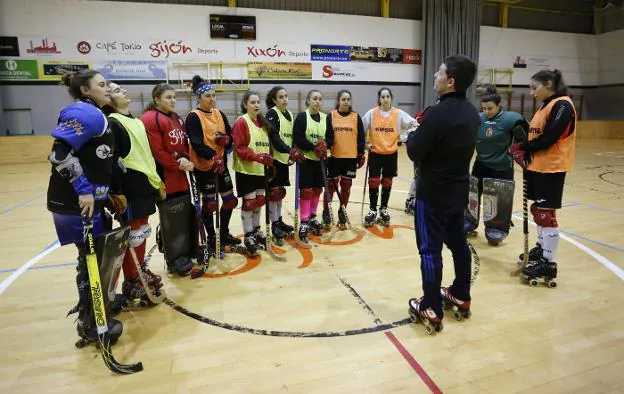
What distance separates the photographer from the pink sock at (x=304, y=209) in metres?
4.44

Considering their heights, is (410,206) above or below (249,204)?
below

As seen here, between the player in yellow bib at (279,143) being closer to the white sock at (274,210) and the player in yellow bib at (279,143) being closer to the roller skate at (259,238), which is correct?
the white sock at (274,210)

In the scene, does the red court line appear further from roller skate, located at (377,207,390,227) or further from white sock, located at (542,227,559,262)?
roller skate, located at (377,207,390,227)

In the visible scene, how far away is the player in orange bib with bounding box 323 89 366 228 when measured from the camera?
446 centimetres

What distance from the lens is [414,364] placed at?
7.32ft

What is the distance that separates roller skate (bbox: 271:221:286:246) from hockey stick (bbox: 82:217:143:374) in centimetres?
214

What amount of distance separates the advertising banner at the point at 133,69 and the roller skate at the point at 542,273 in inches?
456

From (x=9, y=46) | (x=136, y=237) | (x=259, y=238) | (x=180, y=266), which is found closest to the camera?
(x=136, y=237)

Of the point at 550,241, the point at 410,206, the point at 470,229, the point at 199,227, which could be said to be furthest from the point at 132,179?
the point at 410,206

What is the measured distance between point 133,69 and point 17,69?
3006 millimetres

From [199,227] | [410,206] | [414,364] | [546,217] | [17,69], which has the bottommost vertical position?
[414,364]

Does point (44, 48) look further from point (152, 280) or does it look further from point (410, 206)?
point (410, 206)

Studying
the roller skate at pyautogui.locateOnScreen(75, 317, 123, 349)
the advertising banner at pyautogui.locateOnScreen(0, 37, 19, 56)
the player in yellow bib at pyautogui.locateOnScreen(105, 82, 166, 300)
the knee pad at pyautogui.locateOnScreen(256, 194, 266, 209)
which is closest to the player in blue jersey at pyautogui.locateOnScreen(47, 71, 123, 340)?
the roller skate at pyautogui.locateOnScreen(75, 317, 123, 349)

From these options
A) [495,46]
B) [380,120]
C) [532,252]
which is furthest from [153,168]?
[495,46]
